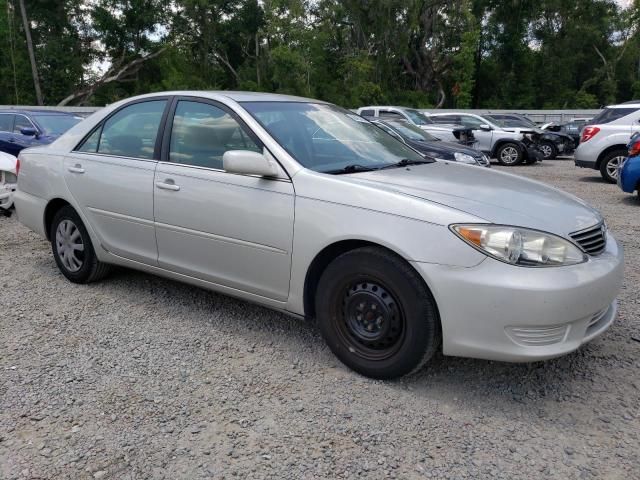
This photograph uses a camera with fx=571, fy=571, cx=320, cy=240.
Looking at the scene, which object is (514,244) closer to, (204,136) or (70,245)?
(204,136)

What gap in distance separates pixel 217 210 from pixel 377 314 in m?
1.22

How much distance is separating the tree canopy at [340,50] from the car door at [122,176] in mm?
34628

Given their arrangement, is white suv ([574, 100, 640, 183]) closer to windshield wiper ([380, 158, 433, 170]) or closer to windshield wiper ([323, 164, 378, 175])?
windshield wiper ([380, 158, 433, 170])

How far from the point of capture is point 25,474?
2.39m

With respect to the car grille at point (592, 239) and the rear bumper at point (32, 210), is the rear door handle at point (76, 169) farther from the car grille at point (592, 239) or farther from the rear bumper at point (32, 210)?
the car grille at point (592, 239)

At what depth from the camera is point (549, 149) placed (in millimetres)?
18141

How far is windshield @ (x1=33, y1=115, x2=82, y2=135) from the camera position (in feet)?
33.1

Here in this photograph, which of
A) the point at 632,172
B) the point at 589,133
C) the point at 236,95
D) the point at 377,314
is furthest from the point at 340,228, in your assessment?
the point at 589,133

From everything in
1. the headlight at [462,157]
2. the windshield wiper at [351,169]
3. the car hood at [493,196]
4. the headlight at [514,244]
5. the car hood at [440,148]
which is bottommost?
the headlight at [462,157]

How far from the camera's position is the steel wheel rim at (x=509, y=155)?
16.2m

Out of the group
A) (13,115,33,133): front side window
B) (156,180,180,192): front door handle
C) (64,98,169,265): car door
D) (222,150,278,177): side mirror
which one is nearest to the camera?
(222,150,278,177): side mirror

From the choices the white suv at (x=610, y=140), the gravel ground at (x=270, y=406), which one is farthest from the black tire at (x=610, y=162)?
the gravel ground at (x=270, y=406)

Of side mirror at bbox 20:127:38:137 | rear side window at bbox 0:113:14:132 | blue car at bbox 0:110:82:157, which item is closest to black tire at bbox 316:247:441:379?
blue car at bbox 0:110:82:157

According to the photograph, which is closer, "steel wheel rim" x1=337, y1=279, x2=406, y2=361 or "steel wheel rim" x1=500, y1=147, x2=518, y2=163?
"steel wheel rim" x1=337, y1=279, x2=406, y2=361
